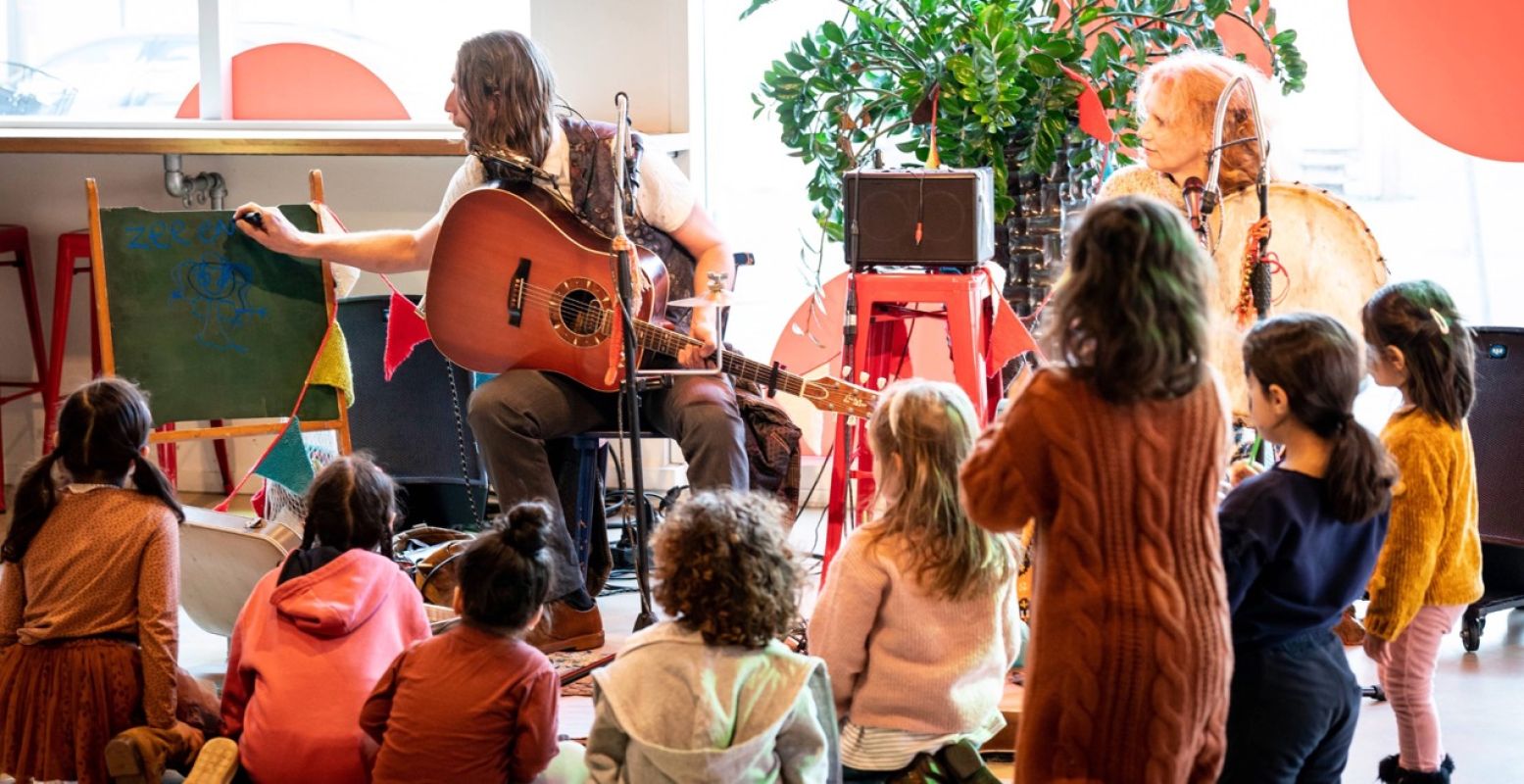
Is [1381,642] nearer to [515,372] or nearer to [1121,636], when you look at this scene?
[1121,636]

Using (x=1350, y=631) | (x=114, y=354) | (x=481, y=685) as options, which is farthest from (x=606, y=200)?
(x=1350, y=631)

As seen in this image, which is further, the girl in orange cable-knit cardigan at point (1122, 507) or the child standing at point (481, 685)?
the child standing at point (481, 685)

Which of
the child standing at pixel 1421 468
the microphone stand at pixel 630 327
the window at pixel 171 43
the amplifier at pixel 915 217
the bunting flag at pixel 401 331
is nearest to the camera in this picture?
the child standing at pixel 1421 468

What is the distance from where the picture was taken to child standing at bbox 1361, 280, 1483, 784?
2557 millimetres

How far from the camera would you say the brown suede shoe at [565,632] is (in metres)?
3.63

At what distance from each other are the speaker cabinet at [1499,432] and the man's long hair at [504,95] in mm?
2300

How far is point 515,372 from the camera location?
3.64m

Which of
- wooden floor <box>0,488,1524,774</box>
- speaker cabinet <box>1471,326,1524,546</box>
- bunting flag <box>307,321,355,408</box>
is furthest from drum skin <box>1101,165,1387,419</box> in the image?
bunting flag <box>307,321,355,408</box>

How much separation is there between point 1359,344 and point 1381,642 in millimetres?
618

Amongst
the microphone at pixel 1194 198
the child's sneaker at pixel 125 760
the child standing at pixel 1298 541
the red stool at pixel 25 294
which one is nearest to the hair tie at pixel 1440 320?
the child standing at pixel 1298 541

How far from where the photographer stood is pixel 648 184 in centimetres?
377

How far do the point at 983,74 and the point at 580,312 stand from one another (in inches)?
47.7

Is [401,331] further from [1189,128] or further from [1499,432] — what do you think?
[1499,432]

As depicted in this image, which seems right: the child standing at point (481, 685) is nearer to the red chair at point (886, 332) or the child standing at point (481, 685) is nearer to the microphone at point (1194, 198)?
the red chair at point (886, 332)
